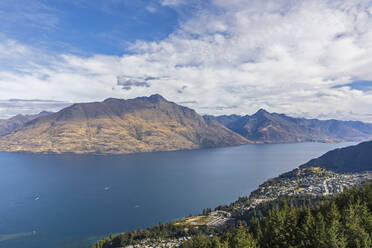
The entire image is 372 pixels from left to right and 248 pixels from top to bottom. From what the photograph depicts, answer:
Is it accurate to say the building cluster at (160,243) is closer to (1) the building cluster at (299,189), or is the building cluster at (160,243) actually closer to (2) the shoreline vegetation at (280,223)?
(2) the shoreline vegetation at (280,223)

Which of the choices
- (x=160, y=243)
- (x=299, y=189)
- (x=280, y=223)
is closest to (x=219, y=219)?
(x=160, y=243)

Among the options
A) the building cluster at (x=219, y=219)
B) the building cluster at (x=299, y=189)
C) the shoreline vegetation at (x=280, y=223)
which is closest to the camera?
the shoreline vegetation at (x=280, y=223)

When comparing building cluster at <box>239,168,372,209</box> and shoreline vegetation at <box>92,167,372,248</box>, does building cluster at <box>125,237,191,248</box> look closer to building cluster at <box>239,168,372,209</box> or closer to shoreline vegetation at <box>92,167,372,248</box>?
shoreline vegetation at <box>92,167,372,248</box>

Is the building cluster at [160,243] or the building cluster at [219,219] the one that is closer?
the building cluster at [160,243]

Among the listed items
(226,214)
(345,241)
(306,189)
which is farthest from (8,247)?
(306,189)

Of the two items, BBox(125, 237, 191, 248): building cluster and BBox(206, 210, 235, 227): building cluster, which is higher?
Result: BBox(206, 210, 235, 227): building cluster

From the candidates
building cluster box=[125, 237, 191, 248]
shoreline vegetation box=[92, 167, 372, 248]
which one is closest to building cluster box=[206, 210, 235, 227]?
shoreline vegetation box=[92, 167, 372, 248]

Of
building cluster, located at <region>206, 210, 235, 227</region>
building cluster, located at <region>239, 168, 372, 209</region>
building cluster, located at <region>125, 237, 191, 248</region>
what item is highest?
building cluster, located at <region>239, 168, 372, 209</region>

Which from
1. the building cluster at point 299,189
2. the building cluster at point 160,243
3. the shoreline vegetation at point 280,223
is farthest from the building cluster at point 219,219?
the building cluster at point 160,243

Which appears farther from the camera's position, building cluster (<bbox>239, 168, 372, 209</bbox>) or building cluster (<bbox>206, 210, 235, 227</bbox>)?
building cluster (<bbox>239, 168, 372, 209</bbox>)
